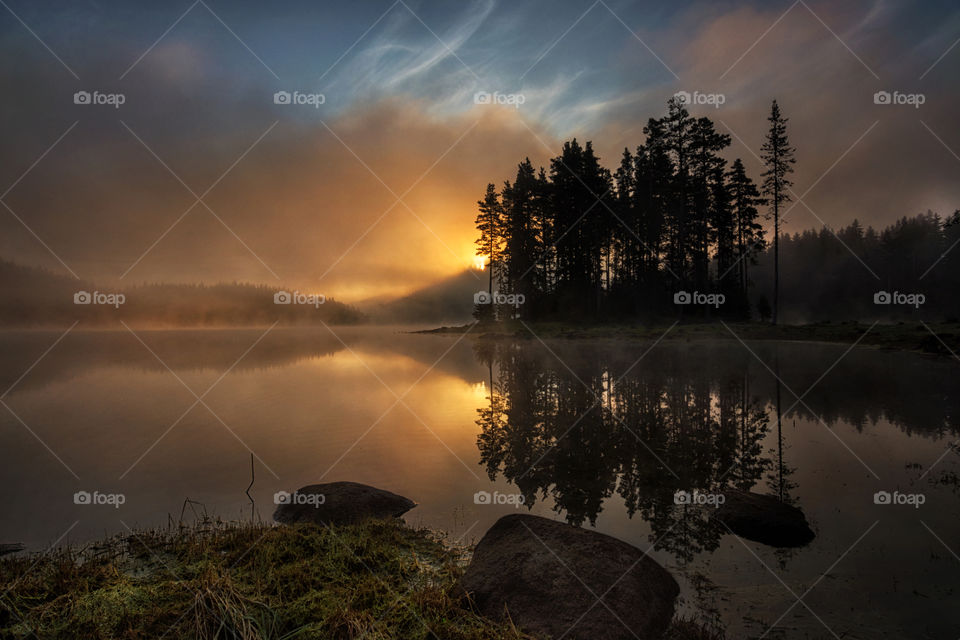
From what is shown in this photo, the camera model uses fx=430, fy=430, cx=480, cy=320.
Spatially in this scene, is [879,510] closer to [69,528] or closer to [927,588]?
[927,588]

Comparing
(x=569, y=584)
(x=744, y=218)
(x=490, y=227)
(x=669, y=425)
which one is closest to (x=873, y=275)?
(x=744, y=218)

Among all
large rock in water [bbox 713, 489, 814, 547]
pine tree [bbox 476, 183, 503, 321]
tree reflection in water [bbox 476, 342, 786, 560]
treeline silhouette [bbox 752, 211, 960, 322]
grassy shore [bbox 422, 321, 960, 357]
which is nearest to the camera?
large rock in water [bbox 713, 489, 814, 547]

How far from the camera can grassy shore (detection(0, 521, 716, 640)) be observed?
4.71 metres

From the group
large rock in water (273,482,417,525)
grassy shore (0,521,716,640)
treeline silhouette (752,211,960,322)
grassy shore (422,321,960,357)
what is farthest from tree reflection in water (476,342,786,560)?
treeline silhouette (752,211,960,322)

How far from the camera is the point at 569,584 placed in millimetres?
5566

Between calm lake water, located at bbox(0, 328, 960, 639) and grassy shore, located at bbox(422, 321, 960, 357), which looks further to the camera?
grassy shore, located at bbox(422, 321, 960, 357)

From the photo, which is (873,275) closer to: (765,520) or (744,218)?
(744,218)

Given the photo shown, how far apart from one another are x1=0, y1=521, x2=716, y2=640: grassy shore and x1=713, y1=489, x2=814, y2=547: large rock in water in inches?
128

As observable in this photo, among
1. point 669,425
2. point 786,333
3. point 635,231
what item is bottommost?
point 669,425

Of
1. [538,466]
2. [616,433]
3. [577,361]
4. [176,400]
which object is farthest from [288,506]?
[577,361]

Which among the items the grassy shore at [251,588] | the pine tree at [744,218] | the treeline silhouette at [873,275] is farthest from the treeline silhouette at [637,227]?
the grassy shore at [251,588]

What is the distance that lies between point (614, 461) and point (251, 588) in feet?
29.3

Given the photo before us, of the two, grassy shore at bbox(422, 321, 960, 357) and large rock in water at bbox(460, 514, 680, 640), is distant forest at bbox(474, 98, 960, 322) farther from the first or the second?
large rock in water at bbox(460, 514, 680, 640)

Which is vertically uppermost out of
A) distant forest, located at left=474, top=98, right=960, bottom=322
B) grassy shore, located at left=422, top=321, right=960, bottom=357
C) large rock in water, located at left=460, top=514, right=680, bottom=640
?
distant forest, located at left=474, top=98, right=960, bottom=322
